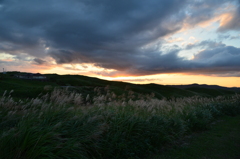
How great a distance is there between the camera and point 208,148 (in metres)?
6.44

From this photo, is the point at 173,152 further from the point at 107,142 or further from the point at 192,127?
the point at 192,127

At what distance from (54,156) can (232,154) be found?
5.82 meters

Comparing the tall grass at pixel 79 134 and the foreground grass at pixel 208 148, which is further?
the foreground grass at pixel 208 148

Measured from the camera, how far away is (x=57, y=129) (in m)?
4.57

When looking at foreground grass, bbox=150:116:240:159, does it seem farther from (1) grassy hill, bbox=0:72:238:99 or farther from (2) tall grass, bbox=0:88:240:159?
(1) grassy hill, bbox=0:72:238:99

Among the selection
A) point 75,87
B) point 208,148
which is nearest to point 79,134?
point 208,148

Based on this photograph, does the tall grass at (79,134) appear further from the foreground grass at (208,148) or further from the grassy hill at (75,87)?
the grassy hill at (75,87)

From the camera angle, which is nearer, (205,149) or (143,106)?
(205,149)

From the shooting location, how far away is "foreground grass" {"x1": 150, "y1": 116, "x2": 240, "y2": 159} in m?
5.71

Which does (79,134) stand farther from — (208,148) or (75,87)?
(75,87)

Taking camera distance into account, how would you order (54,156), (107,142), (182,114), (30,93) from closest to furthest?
(54,156) < (107,142) < (182,114) < (30,93)

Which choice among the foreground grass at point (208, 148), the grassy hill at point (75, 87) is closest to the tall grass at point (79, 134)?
the foreground grass at point (208, 148)

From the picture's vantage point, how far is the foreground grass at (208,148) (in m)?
5.71

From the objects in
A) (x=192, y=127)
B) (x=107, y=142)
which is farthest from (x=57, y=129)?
(x=192, y=127)
